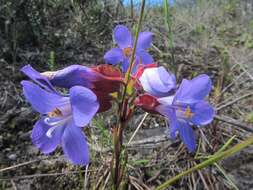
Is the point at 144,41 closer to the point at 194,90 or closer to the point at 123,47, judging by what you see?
the point at 123,47

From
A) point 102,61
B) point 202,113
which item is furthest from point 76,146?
point 102,61

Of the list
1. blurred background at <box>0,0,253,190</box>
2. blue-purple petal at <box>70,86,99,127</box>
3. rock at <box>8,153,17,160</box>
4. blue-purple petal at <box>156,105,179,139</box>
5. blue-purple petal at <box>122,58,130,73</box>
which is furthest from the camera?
rock at <box>8,153,17,160</box>

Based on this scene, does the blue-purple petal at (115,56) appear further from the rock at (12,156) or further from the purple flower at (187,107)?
the rock at (12,156)

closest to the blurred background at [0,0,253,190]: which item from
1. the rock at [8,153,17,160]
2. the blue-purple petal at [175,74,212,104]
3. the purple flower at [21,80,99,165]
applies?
the rock at [8,153,17,160]

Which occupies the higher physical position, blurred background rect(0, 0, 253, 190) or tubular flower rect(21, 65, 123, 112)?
tubular flower rect(21, 65, 123, 112)

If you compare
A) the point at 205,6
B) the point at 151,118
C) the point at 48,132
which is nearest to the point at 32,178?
the point at 151,118

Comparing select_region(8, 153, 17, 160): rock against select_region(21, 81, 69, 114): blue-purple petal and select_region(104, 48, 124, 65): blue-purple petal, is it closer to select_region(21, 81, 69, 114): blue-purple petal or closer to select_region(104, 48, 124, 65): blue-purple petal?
select_region(104, 48, 124, 65): blue-purple petal

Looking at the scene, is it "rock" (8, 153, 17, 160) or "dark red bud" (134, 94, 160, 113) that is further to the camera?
"rock" (8, 153, 17, 160)

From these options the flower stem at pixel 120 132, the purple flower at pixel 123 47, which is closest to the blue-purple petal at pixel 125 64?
the purple flower at pixel 123 47

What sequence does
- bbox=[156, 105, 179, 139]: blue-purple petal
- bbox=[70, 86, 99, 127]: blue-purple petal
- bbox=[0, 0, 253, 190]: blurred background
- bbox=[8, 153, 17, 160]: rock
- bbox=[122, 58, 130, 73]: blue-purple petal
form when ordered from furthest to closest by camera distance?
1. bbox=[8, 153, 17, 160]: rock
2. bbox=[0, 0, 253, 190]: blurred background
3. bbox=[122, 58, 130, 73]: blue-purple petal
4. bbox=[156, 105, 179, 139]: blue-purple petal
5. bbox=[70, 86, 99, 127]: blue-purple petal
